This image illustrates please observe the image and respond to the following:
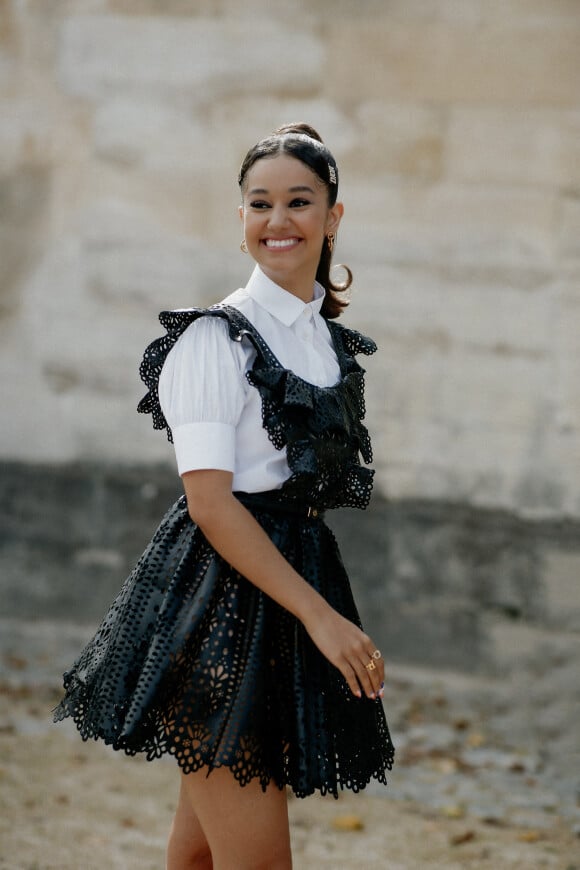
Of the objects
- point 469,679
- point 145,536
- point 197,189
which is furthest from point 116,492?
point 469,679

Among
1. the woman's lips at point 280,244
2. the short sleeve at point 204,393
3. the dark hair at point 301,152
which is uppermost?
the dark hair at point 301,152

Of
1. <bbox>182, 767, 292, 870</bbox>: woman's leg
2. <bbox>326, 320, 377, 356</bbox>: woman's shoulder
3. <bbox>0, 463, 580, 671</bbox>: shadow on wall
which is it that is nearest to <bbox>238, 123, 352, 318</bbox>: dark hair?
<bbox>326, 320, 377, 356</bbox>: woman's shoulder

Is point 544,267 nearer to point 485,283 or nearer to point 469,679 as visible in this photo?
point 485,283

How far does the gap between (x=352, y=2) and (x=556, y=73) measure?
897 mm

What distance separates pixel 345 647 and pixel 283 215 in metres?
0.78

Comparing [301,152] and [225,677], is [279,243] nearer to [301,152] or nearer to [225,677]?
[301,152]

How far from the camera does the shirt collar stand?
207cm

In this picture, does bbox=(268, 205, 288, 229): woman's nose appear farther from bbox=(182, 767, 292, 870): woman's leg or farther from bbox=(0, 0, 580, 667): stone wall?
bbox=(0, 0, 580, 667): stone wall

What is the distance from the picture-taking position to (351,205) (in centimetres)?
479

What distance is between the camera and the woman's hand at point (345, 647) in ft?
5.91

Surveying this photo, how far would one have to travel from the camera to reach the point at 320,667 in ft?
6.41

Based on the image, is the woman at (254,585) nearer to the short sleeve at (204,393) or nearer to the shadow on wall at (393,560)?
the short sleeve at (204,393)

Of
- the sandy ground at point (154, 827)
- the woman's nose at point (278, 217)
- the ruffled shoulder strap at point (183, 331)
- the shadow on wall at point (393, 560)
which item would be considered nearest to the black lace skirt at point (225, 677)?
the ruffled shoulder strap at point (183, 331)

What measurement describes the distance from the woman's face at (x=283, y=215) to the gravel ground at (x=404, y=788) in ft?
5.92
